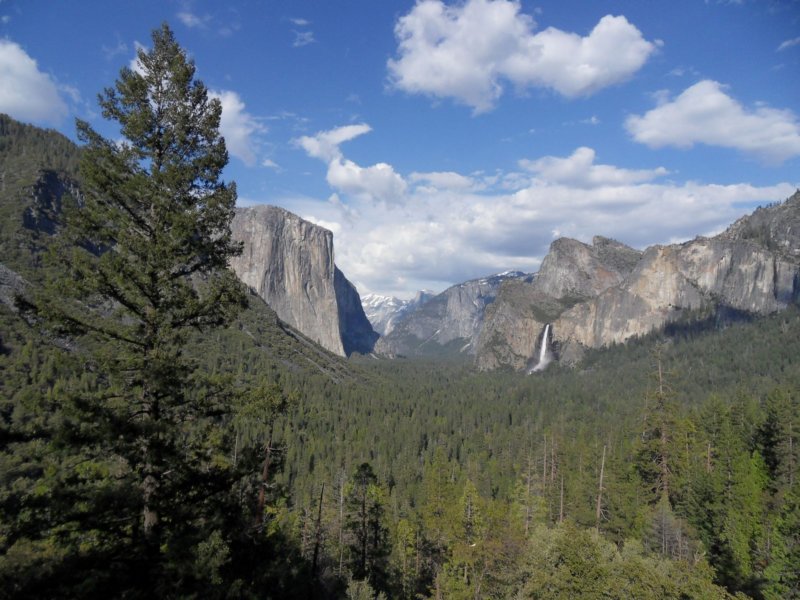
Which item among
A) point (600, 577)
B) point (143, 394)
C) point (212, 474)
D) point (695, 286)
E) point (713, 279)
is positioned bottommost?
point (600, 577)

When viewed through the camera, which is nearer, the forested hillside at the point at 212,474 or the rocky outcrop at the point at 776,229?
the forested hillside at the point at 212,474

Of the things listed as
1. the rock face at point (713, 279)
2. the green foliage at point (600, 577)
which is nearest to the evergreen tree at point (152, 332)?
the green foliage at point (600, 577)

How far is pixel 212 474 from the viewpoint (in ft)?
29.5

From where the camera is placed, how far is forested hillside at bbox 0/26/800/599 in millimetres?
7453

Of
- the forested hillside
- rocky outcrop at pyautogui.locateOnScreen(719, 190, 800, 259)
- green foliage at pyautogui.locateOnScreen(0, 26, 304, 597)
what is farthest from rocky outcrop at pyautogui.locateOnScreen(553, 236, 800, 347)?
green foliage at pyautogui.locateOnScreen(0, 26, 304, 597)

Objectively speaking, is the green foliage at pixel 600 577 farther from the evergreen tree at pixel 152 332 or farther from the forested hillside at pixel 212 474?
the evergreen tree at pixel 152 332

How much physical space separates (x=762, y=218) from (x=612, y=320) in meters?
77.1

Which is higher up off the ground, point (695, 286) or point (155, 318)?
point (695, 286)

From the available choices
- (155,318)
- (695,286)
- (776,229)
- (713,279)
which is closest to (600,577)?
(155,318)

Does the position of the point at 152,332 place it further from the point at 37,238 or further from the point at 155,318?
the point at 37,238

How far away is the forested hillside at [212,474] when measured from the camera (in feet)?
24.5

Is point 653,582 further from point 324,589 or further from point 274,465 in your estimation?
point 324,589

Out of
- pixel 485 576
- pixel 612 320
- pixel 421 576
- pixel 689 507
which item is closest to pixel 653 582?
pixel 485 576

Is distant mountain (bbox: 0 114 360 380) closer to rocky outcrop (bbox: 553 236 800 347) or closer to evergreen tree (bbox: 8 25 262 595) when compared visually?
evergreen tree (bbox: 8 25 262 595)
